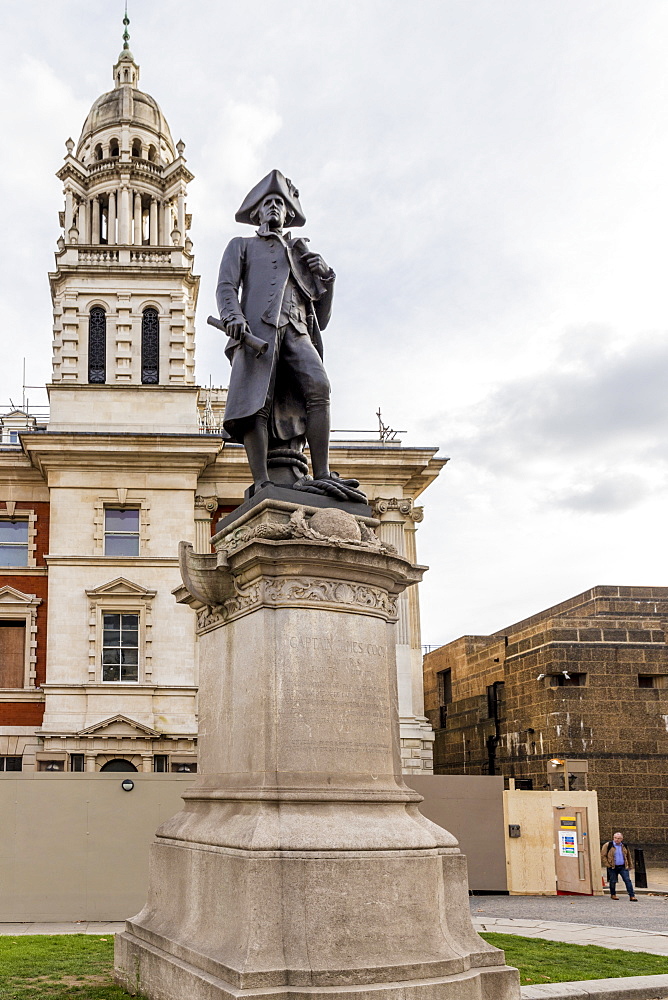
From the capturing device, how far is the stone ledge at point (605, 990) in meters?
8.88

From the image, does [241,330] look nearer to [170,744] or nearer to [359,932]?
[359,932]

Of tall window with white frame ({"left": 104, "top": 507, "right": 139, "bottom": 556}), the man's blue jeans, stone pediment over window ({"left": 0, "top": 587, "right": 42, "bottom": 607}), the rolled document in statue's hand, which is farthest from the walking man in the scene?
stone pediment over window ({"left": 0, "top": 587, "right": 42, "bottom": 607})

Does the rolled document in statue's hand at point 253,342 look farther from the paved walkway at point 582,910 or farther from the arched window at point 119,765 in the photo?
the arched window at point 119,765

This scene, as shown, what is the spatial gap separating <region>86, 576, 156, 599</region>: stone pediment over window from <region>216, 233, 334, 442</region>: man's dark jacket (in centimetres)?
2619

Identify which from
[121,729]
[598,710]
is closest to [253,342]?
[598,710]

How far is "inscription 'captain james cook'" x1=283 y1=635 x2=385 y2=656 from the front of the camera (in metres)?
8.31

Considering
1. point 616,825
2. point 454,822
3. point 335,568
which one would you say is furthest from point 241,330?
point 616,825

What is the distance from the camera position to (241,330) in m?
9.60

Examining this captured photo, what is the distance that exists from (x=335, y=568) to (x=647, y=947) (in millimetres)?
7858

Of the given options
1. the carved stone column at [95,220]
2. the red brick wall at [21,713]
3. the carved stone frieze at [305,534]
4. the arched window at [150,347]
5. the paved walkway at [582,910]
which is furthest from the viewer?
the carved stone column at [95,220]

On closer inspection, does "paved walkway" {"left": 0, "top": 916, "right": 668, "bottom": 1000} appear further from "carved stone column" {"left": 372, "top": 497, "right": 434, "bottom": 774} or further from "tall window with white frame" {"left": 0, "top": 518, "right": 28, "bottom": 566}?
"tall window with white frame" {"left": 0, "top": 518, "right": 28, "bottom": 566}

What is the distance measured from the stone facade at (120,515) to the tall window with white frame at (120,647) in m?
0.05

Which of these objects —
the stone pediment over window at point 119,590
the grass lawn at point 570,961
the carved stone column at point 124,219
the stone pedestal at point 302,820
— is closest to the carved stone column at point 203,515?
the stone pediment over window at point 119,590

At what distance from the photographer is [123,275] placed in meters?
40.4
